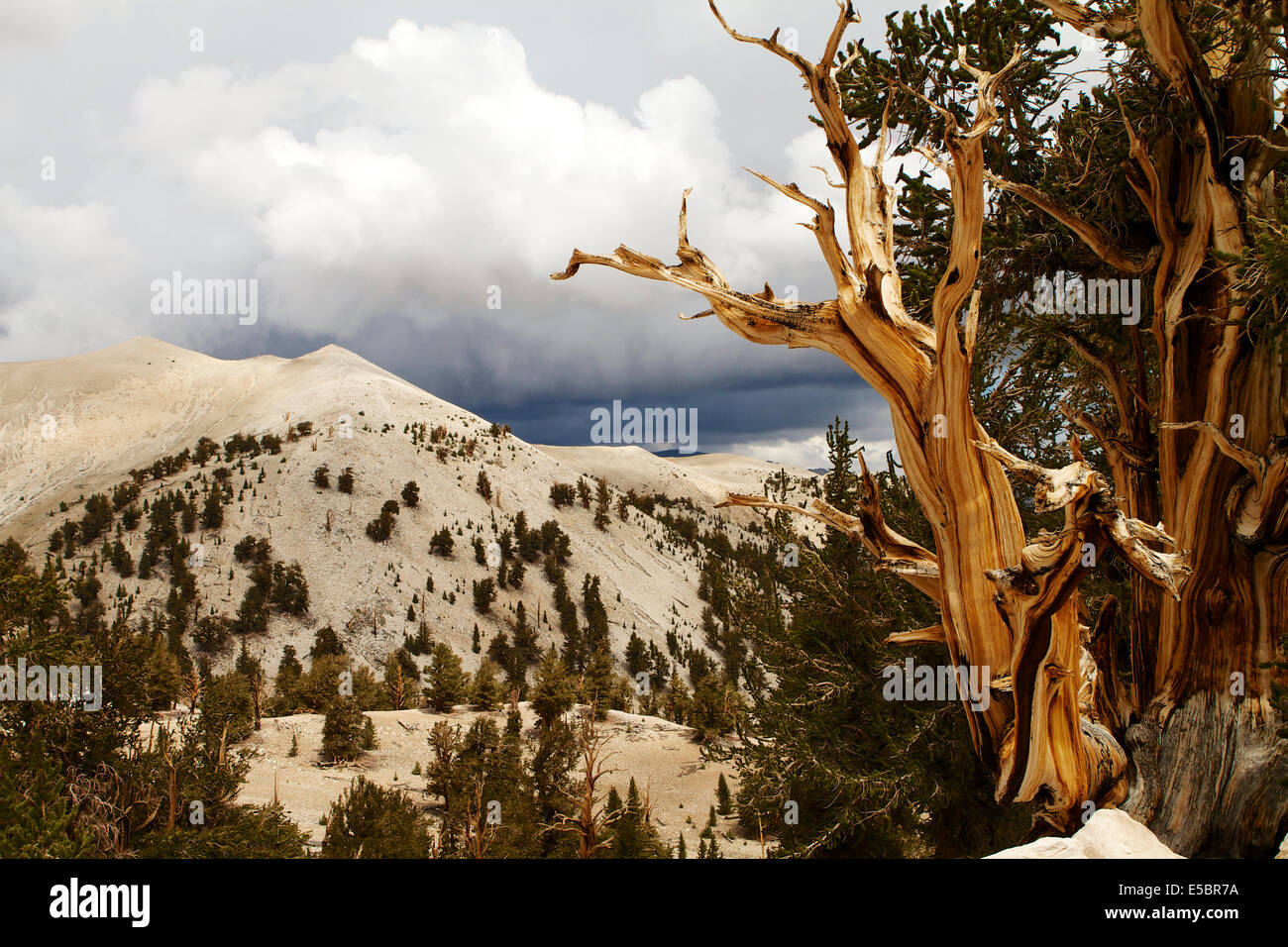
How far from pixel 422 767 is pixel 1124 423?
21553 mm

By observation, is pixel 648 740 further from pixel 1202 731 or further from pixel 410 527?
pixel 410 527

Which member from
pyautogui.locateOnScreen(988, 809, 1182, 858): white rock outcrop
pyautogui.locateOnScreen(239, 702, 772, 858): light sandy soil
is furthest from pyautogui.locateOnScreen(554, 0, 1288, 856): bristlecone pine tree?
pyautogui.locateOnScreen(239, 702, 772, 858): light sandy soil

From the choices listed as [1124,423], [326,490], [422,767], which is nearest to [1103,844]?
[1124,423]

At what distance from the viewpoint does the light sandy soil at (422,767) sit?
59.2ft

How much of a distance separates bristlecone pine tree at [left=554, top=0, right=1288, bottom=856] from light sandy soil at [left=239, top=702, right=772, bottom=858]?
1286 centimetres

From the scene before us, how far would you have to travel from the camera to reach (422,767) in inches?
864

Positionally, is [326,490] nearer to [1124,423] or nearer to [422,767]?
[422,767]

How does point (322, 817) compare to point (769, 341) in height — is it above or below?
below

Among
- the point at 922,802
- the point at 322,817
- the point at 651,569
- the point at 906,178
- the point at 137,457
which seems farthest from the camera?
the point at 137,457

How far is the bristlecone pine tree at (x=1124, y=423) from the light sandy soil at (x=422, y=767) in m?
12.9

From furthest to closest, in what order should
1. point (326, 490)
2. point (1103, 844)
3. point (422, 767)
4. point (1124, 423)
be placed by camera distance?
point (326, 490), point (422, 767), point (1124, 423), point (1103, 844)

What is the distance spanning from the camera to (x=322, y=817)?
16.4 meters
